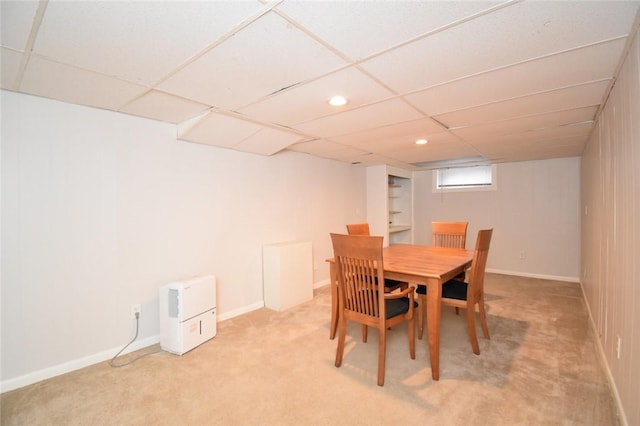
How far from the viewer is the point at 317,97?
84.9 inches

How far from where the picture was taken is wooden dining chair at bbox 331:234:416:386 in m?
2.03

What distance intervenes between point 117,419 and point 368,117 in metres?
2.83

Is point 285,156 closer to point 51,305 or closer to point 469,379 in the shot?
point 51,305

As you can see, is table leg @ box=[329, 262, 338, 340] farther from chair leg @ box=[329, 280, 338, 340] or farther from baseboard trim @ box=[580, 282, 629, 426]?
baseboard trim @ box=[580, 282, 629, 426]

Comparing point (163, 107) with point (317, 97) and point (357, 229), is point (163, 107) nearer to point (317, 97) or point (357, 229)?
point (317, 97)

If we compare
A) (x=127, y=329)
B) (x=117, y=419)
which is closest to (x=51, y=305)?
(x=127, y=329)

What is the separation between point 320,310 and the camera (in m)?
3.49

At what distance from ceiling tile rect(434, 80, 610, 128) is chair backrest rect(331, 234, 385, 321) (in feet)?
4.79

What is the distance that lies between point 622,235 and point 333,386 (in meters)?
2.05

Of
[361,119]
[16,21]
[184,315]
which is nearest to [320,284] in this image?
[184,315]

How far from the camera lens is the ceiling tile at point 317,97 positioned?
188 centimetres

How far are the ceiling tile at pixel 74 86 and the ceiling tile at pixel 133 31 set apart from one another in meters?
0.14

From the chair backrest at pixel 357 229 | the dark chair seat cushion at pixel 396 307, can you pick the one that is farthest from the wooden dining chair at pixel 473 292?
the chair backrest at pixel 357 229

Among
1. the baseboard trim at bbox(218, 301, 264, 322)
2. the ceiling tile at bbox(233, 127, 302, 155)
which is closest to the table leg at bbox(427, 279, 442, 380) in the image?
the ceiling tile at bbox(233, 127, 302, 155)
